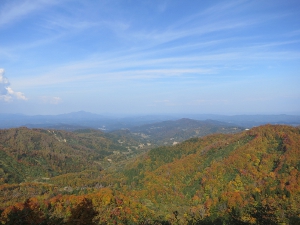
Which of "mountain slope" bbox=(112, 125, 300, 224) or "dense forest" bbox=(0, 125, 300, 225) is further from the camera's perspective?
"mountain slope" bbox=(112, 125, 300, 224)

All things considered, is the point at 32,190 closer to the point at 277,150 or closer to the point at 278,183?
the point at 278,183

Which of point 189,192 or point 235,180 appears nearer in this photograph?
point 235,180

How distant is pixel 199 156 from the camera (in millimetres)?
160125

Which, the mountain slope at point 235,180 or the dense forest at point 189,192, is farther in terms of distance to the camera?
the mountain slope at point 235,180

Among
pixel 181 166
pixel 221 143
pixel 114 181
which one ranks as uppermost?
pixel 221 143

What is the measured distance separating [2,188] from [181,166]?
107623 mm

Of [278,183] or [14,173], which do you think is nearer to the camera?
[278,183]

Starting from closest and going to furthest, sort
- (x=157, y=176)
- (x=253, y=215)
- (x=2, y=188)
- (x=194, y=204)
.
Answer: (x=253, y=215) < (x=194, y=204) < (x=2, y=188) < (x=157, y=176)

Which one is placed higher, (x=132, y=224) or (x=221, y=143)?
(x=221, y=143)

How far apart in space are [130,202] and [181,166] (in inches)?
2148

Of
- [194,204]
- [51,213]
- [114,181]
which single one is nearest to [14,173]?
[114,181]

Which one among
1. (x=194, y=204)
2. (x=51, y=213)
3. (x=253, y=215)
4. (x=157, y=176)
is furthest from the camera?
(x=157, y=176)

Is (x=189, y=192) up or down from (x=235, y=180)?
down

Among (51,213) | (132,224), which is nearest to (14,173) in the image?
(51,213)
